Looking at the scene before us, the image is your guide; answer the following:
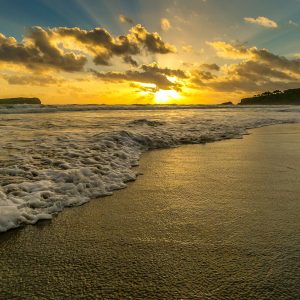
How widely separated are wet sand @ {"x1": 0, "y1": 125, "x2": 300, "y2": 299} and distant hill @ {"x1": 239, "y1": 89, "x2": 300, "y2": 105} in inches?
3404

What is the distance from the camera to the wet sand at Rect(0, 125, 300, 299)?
6.65 ft

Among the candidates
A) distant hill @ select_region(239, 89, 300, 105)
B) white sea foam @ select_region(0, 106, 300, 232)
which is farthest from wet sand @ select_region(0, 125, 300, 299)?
distant hill @ select_region(239, 89, 300, 105)

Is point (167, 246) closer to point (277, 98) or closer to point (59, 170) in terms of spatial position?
point (59, 170)

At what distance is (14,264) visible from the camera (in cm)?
233

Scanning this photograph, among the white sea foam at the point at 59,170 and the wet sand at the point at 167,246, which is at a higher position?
the white sea foam at the point at 59,170

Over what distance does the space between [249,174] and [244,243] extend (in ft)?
8.26

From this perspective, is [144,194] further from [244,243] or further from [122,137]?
[122,137]

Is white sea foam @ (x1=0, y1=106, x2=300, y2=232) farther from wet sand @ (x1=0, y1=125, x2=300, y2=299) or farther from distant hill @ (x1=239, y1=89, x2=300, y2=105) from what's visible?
distant hill @ (x1=239, y1=89, x2=300, y2=105)

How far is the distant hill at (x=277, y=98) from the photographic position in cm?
8412

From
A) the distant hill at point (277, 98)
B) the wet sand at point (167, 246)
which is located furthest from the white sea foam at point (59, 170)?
Answer: the distant hill at point (277, 98)

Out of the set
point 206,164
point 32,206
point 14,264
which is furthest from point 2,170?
point 206,164

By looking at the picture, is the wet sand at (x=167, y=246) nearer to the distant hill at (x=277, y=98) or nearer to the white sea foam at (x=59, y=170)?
the white sea foam at (x=59, y=170)

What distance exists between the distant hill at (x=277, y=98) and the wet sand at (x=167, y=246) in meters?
86.5

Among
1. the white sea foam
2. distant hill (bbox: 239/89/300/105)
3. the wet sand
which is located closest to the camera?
the wet sand
